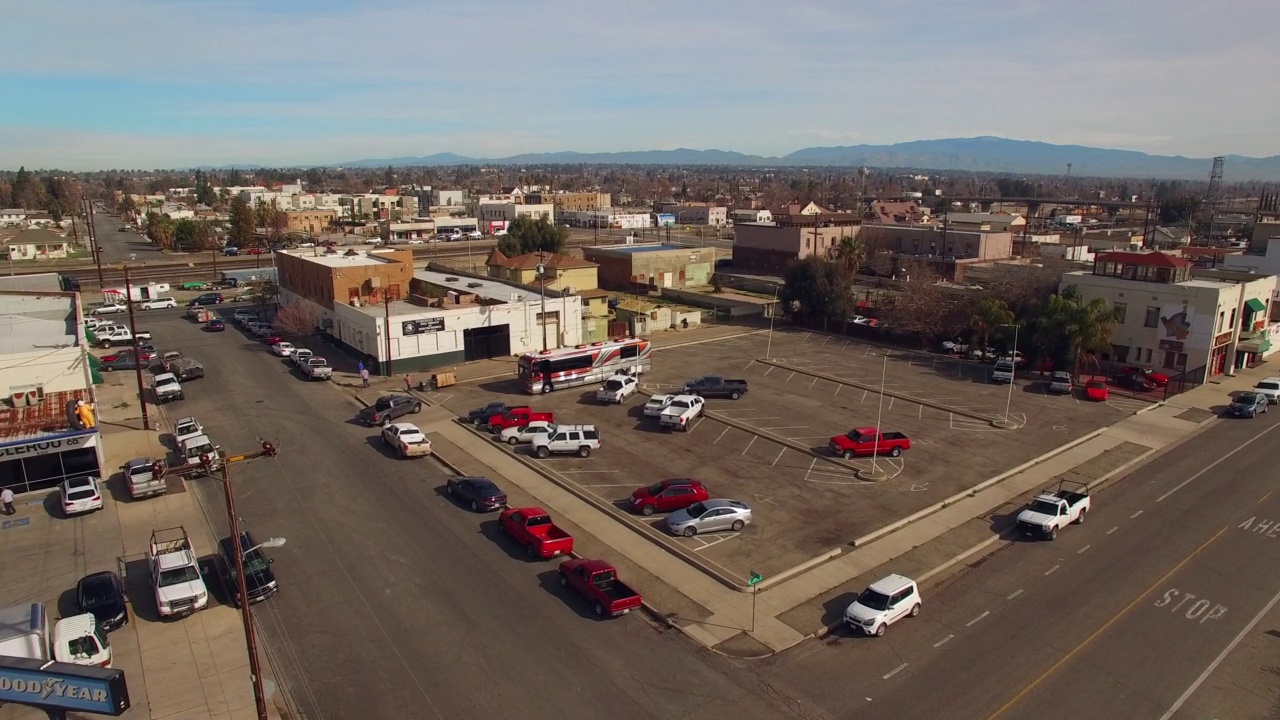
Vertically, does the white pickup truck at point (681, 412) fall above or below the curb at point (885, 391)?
above

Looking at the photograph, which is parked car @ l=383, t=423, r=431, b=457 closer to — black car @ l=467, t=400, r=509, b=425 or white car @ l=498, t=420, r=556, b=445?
white car @ l=498, t=420, r=556, b=445

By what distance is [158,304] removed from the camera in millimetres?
72625

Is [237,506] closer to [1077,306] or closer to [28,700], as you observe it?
[28,700]

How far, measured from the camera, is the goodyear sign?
45.6 ft

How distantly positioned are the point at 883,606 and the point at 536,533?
1076cm

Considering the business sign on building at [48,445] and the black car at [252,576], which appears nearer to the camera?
the black car at [252,576]

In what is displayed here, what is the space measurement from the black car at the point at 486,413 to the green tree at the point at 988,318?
106 ft

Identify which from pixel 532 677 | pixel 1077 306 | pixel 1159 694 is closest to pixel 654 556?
pixel 532 677

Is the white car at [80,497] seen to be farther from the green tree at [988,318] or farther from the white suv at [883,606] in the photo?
the green tree at [988,318]

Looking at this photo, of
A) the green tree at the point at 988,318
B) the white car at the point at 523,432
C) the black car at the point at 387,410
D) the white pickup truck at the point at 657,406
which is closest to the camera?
the white car at the point at 523,432

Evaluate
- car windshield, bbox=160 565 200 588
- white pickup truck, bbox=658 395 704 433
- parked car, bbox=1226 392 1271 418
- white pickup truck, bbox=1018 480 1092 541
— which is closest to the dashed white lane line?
white pickup truck, bbox=1018 480 1092 541

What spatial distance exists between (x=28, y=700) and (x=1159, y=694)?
2396 cm

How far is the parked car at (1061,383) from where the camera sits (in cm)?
4425

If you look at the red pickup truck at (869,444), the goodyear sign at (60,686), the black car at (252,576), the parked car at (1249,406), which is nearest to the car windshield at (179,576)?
the black car at (252,576)
